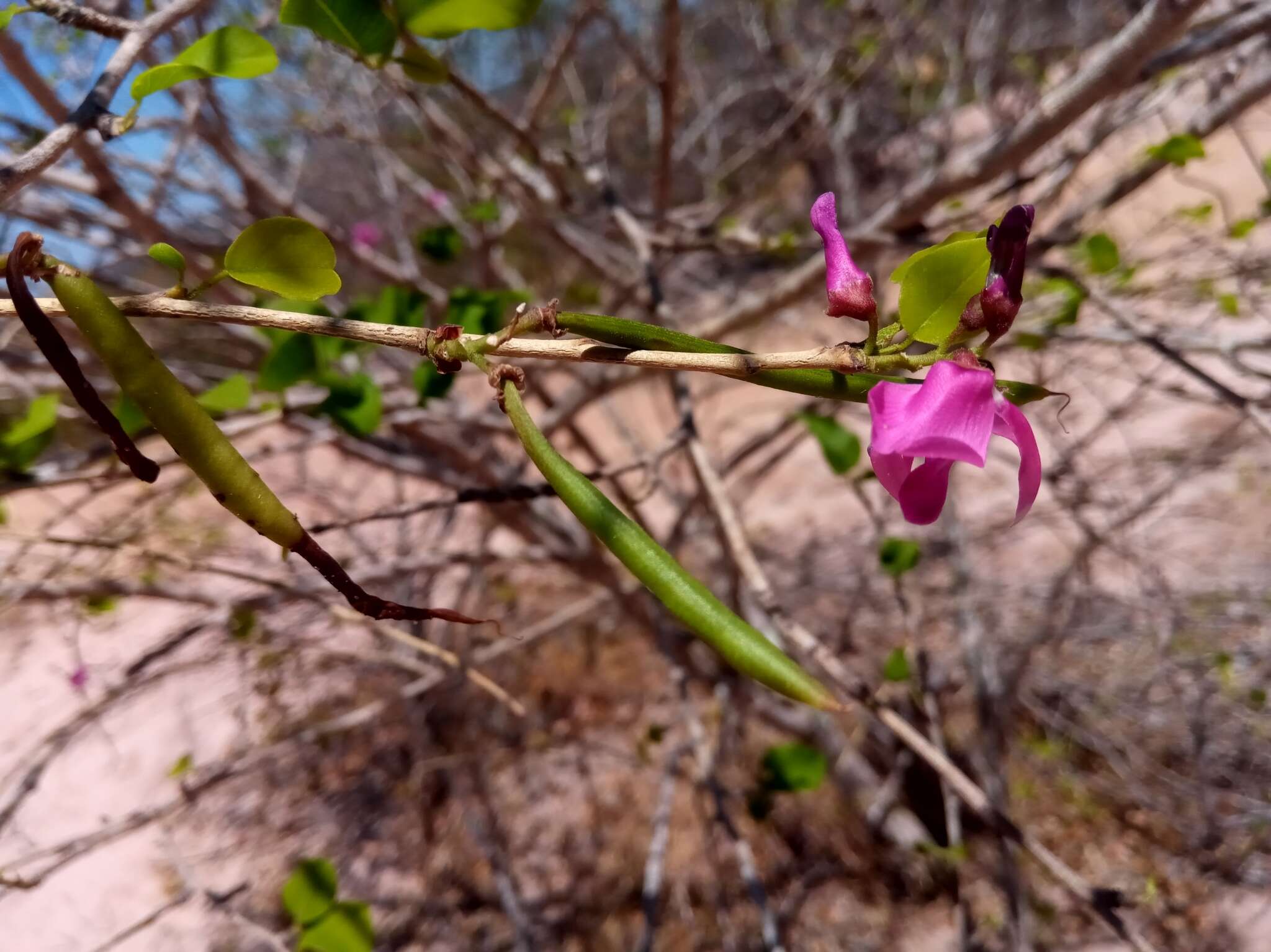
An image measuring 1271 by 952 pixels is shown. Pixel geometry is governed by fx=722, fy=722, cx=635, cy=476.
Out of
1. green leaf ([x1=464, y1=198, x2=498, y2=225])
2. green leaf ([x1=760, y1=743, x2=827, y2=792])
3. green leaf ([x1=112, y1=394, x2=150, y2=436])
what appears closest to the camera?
green leaf ([x1=112, y1=394, x2=150, y2=436])

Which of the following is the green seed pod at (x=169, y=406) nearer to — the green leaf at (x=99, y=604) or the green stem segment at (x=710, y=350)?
the green stem segment at (x=710, y=350)

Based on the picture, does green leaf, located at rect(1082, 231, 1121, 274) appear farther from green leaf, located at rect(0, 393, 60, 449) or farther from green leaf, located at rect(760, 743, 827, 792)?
green leaf, located at rect(0, 393, 60, 449)

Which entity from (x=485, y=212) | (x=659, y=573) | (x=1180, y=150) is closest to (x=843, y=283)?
(x=659, y=573)

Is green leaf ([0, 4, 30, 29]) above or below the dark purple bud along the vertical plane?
above

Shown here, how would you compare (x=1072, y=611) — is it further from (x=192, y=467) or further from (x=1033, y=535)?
(x=192, y=467)

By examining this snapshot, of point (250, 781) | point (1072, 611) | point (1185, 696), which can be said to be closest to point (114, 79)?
point (1072, 611)

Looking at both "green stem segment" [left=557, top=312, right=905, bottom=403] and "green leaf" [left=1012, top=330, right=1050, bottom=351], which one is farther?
"green leaf" [left=1012, top=330, right=1050, bottom=351]

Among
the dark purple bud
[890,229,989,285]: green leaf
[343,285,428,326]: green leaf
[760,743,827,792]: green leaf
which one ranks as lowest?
[760,743,827,792]: green leaf

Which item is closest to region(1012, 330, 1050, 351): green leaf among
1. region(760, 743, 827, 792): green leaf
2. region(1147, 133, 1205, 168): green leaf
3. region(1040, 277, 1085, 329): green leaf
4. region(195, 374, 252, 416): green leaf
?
region(1040, 277, 1085, 329): green leaf

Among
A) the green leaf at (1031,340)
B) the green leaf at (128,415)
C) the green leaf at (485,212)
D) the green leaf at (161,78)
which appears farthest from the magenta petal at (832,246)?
the green leaf at (485,212)
